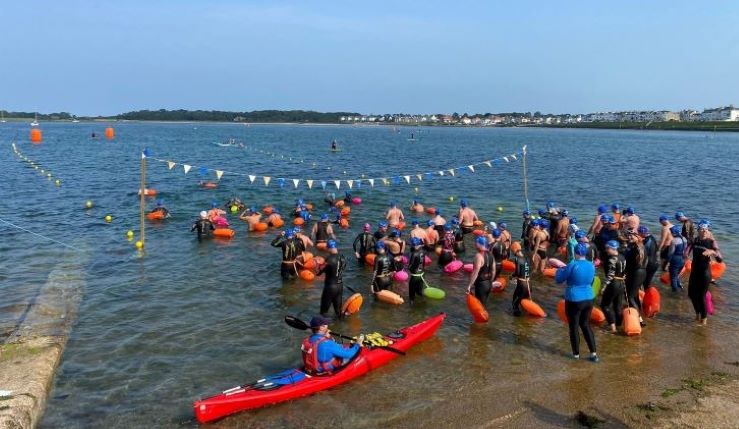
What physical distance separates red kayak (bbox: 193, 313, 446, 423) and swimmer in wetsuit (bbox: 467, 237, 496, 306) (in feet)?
9.92

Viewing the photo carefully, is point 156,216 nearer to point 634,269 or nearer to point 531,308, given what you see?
point 531,308

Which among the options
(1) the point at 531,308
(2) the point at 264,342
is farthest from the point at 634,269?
(2) the point at 264,342

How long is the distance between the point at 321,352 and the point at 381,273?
4.88 metres

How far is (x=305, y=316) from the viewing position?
43.3 feet

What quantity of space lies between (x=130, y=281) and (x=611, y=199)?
96.8 feet

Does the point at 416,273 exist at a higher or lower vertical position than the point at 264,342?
higher

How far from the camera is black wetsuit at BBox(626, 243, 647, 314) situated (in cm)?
1206

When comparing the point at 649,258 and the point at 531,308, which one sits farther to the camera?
the point at 649,258

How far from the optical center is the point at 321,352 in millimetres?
9164

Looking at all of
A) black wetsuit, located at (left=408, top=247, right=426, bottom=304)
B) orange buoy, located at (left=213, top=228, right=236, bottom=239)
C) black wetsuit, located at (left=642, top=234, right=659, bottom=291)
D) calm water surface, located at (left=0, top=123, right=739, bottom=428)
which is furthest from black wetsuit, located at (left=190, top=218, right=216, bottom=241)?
black wetsuit, located at (left=642, top=234, right=659, bottom=291)

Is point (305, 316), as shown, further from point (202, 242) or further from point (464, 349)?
point (202, 242)

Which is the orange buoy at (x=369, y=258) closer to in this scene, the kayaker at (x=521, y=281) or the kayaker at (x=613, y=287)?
the kayaker at (x=521, y=281)

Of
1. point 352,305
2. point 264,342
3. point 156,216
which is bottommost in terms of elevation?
point 264,342

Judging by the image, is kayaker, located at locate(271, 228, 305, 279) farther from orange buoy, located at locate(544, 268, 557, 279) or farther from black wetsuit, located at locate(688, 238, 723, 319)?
black wetsuit, located at locate(688, 238, 723, 319)
